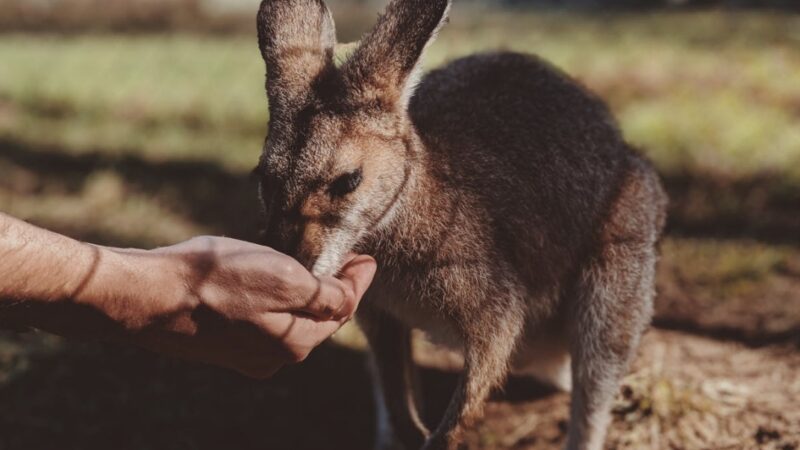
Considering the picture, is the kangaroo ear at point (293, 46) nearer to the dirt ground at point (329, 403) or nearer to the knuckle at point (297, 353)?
the knuckle at point (297, 353)

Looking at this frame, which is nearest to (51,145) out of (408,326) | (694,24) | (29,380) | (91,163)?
(91,163)

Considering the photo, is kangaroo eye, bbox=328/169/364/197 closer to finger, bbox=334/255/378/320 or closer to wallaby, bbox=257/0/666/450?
wallaby, bbox=257/0/666/450

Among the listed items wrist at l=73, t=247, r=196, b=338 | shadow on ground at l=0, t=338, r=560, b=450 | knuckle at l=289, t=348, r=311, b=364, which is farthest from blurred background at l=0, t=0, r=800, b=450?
wrist at l=73, t=247, r=196, b=338

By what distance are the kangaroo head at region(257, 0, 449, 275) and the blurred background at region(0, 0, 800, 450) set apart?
1.25 metres

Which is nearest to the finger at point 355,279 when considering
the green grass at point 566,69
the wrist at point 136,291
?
the wrist at point 136,291

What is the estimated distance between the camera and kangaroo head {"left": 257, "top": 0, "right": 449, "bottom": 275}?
7.67 ft

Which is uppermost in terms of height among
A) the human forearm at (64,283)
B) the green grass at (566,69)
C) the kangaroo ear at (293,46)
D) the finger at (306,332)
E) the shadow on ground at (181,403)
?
the green grass at (566,69)

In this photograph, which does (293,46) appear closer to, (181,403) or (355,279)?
(355,279)

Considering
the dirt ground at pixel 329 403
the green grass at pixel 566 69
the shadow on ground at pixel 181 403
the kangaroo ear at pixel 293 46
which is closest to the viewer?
the kangaroo ear at pixel 293 46

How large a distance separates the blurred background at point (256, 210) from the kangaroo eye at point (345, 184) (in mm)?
1325

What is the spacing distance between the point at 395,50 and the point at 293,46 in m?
0.36

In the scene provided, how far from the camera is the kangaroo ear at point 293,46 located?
2.51 m

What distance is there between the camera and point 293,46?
8.52 ft

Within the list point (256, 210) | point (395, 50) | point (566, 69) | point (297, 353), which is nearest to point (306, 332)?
point (297, 353)
